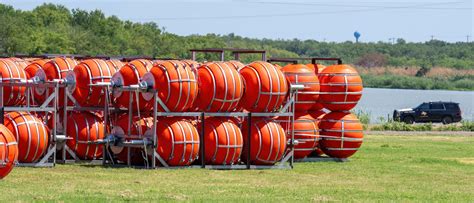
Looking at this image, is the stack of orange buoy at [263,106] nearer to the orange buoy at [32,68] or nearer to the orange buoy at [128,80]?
the orange buoy at [128,80]

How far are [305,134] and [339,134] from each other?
3.74 feet

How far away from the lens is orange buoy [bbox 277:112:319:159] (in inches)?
1158

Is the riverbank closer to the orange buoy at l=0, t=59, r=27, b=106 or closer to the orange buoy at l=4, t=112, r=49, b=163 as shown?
the orange buoy at l=0, t=59, r=27, b=106

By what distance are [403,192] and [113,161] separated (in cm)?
703

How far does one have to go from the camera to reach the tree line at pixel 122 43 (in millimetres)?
80062

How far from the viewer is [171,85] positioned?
84.4 feet

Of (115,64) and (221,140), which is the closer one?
(221,140)

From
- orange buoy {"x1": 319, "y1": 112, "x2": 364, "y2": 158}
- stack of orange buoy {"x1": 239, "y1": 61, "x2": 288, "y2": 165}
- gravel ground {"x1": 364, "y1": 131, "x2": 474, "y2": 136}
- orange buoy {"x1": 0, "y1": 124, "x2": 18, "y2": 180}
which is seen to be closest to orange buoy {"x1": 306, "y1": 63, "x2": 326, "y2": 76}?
orange buoy {"x1": 319, "y1": 112, "x2": 364, "y2": 158}

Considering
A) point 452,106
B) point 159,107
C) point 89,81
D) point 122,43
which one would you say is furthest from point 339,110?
point 122,43

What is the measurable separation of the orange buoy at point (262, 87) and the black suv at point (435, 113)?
41652 mm

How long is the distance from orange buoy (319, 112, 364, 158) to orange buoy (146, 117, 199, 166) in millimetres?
4988

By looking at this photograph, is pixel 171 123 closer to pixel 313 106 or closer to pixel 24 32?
pixel 313 106

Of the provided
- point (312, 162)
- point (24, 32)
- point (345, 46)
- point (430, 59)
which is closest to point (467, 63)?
point (430, 59)

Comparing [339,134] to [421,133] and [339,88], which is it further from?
[421,133]
